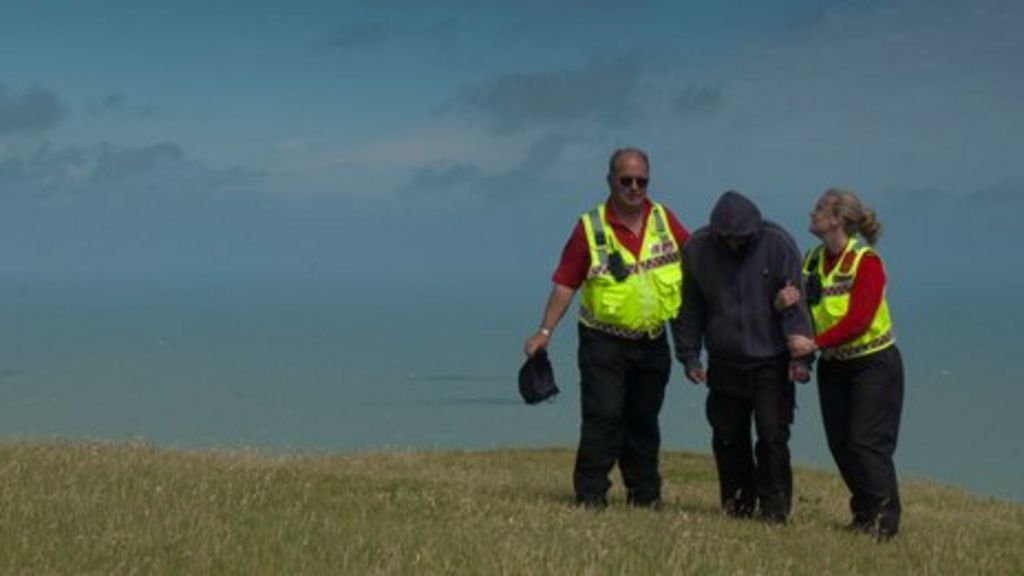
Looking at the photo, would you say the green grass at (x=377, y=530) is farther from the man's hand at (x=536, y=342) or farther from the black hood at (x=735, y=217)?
the black hood at (x=735, y=217)

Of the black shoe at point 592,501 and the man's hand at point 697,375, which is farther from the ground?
the man's hand at point 697,375

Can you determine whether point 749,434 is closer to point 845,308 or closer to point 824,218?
point 845,308

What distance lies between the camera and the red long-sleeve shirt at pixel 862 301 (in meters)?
11.9

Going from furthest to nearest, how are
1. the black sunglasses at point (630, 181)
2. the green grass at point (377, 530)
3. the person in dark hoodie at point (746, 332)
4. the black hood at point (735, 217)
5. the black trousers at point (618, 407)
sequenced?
the black trousers at point (618, 407) < the black sunglasses at point (630, 181) < the person in dark hoodie at point (746, 332) < the black hood at point (735, 217) < the green grass at point (377, 530)

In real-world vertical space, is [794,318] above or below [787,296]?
below

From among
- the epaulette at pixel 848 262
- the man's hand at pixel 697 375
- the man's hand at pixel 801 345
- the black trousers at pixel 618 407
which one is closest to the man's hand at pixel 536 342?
the black trousers at pixel 618 407

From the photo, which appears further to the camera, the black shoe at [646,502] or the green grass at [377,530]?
the black shoe at [646,502]

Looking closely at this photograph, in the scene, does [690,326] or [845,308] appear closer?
[845,308]

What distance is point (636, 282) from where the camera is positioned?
500 inches

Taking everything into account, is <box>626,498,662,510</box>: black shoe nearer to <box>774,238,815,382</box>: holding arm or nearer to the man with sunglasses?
the man with sunglasses

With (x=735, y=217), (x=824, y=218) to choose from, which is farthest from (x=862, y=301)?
(x=735, y=217)

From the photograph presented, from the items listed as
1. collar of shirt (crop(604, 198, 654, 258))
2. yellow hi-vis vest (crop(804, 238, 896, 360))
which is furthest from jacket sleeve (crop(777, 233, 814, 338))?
collar of shirt (crop(604, 198, 654, 258))

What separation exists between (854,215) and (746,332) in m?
1.37

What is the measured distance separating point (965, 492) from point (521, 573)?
1681 cm
